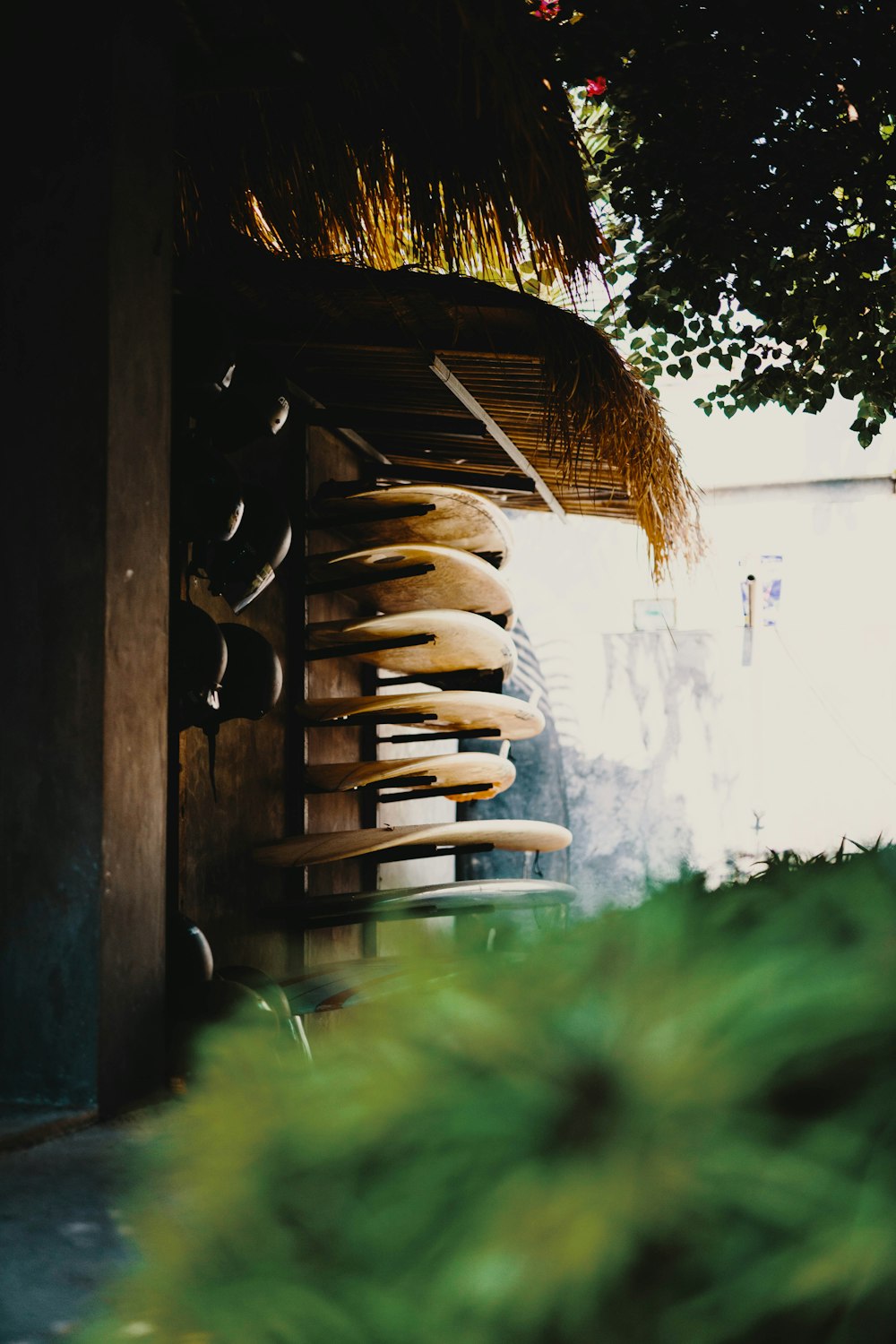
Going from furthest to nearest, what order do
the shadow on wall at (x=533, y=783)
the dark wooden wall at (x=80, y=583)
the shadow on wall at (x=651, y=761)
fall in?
the shadow on wall at (x=651, y=761)
the shadow on wall at (x=533, y=783)
the dark wooden wall at (x=80, y=583)

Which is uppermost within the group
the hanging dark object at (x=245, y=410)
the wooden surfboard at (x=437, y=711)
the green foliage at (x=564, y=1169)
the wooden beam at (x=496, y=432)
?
the wooden beam at (x=496, y=432)

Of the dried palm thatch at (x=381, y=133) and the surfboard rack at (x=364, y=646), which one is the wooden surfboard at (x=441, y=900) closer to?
the surfboard rack at (x=364, y=646)

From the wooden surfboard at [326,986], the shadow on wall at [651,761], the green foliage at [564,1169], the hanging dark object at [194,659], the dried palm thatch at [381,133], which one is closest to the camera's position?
the green foliage at [564,1169]

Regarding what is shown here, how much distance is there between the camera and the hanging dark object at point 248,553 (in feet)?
9.58

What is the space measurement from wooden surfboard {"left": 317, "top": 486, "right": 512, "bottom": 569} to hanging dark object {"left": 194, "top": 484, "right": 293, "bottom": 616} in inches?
38.1

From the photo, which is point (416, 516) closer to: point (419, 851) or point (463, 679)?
point (463, 679)

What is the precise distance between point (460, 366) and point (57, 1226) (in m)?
2.37

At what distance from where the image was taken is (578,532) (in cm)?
952

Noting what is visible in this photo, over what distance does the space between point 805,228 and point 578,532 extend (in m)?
6.63

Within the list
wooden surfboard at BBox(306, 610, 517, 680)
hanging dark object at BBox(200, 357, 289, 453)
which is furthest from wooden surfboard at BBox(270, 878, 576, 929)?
hanging dark object at BBox(200, 357, 289, 453)

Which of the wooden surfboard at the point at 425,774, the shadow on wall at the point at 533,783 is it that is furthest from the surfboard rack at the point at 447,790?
the shadow on wall at the point at 533,783

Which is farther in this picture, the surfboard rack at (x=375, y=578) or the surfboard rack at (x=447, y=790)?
the surfboard rack at (x=447, y=790)

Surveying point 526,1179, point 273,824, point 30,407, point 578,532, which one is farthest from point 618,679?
point 526,1179

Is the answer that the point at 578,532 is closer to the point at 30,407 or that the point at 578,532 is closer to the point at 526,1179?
the point at 30,407
